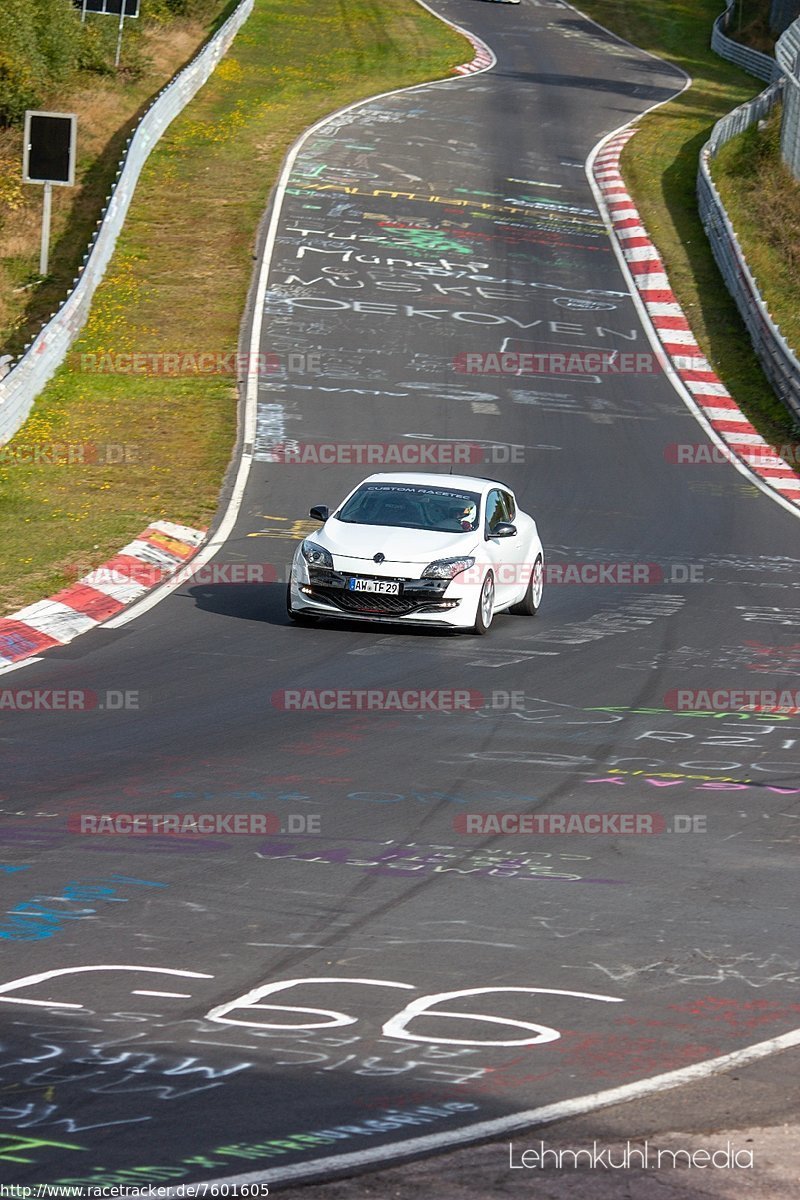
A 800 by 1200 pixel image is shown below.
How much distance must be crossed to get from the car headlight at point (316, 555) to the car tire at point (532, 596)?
93.2 inches

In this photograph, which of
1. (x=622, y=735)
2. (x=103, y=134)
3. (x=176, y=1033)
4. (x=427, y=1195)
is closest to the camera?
(x=427, y=1195)

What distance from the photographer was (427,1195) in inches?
190

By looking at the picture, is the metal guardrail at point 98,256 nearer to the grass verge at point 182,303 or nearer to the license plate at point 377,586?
the grass verge at point 182,303

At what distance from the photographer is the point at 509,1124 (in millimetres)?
5406

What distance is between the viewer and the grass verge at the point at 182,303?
65.8 ft

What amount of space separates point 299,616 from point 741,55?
49.4m

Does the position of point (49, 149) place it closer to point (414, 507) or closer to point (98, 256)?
point (98, 256)

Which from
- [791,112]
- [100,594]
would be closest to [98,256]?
[100,594]

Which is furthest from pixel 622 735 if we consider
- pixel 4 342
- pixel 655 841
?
pixel 4 342

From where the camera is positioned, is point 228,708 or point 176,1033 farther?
point 228,708

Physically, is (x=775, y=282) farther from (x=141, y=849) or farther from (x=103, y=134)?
(x=141, y=849)

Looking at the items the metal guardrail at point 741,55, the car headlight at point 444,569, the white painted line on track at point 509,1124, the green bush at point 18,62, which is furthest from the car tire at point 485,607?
the metal guardrail at point 741,55

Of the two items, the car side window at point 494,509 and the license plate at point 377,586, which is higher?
the car side window at point 494,509

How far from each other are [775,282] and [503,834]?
28.2 metres
